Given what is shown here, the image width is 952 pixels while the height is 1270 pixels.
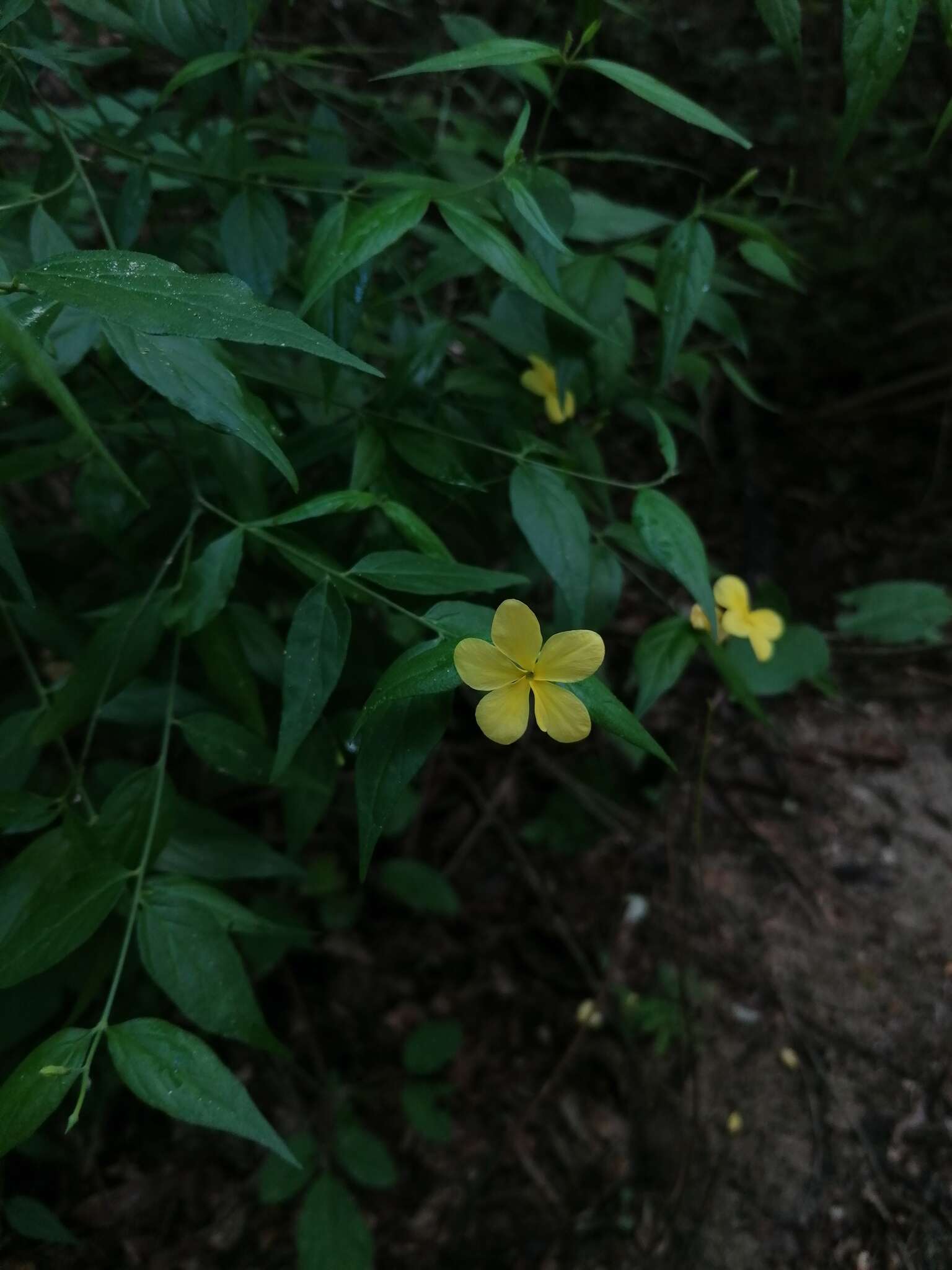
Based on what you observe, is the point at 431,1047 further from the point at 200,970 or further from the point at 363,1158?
the point at 200,970

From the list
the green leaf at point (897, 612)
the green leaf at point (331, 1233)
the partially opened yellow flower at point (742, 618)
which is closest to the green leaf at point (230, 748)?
the partially opened yellow flower at point (742, 618)

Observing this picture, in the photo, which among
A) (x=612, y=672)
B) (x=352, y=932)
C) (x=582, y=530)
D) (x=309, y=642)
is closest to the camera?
(x=309, y=642)

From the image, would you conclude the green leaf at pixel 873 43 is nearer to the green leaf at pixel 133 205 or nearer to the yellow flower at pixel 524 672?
the yellow flower at pixel 524 672

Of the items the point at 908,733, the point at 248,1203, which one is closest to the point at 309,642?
the point at 248,1203

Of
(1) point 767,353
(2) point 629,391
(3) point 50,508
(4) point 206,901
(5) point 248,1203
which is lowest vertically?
(5) point 248,1203

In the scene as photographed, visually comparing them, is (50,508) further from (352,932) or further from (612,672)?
(612,672)

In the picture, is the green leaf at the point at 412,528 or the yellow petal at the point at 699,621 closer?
the green leaf at the point at 412,528

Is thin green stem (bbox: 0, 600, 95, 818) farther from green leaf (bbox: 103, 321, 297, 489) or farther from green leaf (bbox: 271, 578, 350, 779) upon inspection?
green leaf (bbox: 103, 321, 297, 489)

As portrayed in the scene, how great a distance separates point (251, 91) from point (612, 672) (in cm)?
137

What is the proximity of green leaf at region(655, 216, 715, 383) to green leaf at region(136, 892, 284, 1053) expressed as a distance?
2.57ft

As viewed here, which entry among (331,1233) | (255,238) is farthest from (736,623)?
(331,1233)

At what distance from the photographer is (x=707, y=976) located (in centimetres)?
185

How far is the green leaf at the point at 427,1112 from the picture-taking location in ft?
5.36

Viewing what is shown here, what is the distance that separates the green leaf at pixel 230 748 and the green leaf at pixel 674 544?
48 centimetres
